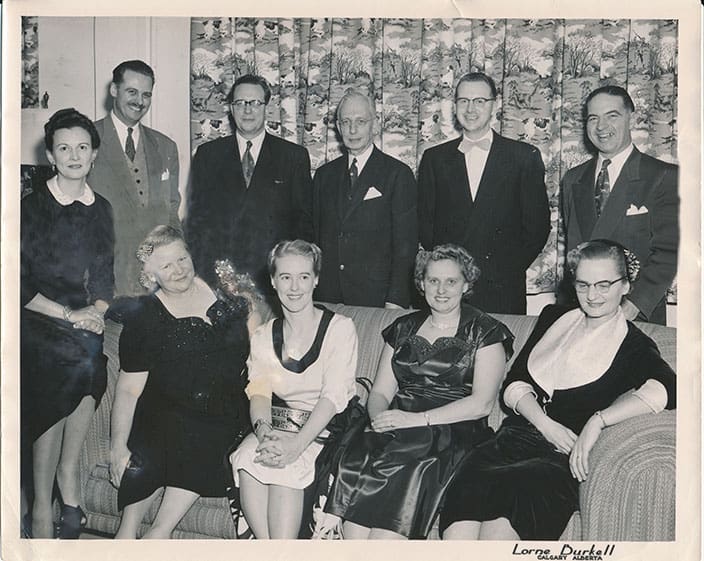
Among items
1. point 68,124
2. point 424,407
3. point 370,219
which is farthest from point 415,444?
point 68,124

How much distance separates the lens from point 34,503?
7.74ft

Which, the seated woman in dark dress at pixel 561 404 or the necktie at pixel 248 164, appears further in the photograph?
the necktie at pixel 248 164

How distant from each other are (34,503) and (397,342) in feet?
3.34

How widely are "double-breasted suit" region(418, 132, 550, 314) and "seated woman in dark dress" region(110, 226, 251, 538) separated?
585 mm

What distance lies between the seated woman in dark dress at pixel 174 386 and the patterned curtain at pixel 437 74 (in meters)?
0.41

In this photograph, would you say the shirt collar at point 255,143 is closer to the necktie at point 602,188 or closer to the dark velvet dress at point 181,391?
the dark velvet dress at point 181,391

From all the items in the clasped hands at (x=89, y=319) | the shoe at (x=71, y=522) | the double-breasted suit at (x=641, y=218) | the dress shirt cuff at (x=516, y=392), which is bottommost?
the shoe at (x=71, y=522)

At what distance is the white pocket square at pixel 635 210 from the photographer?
2398 mm

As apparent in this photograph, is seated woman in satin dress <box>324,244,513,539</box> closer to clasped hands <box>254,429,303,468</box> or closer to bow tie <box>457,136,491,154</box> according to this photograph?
clasped hands <box>254,429,303,468</box>

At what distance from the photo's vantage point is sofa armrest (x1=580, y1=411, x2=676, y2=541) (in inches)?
82.4

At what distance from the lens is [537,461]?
7.13 feet

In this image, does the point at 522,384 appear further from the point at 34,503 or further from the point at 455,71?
the point at 34,503

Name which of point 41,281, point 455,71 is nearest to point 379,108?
point 455,71

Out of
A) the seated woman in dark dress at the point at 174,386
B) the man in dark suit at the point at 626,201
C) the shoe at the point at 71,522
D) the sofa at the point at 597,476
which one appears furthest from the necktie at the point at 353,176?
the shoe at the point at 71,522
